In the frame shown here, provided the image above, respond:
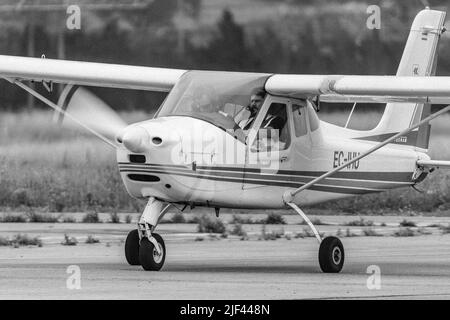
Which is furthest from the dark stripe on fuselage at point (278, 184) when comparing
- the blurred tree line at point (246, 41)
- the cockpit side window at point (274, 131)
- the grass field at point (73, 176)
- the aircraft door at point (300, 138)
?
the blurred tree line at point (246, 41)

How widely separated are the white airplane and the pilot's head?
0.04 feet

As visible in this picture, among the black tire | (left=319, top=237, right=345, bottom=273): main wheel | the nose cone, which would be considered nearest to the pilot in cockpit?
the nose cone

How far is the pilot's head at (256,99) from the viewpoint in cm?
1405

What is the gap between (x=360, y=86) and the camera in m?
14.2

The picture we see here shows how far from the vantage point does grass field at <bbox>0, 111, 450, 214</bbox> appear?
21359 mm

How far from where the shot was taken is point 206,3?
68.6 feet

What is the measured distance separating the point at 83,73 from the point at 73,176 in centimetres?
678

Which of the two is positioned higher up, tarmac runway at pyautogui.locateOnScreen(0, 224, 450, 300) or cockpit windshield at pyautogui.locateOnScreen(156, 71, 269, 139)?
cockpit windshield at pyautogui.locateOnScreen(156, 71, 269, 139)

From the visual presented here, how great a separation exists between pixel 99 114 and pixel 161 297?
12.3ft

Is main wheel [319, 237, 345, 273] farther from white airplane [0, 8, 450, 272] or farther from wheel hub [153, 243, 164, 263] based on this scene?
wheel hub [153, 243, 164, 263]

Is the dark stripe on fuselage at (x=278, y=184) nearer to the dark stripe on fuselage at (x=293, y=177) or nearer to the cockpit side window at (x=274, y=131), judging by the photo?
the dark stripe on fuselage at (x=293, y=177)

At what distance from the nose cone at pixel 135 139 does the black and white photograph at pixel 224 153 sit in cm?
2

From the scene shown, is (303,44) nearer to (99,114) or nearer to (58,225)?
(58,225)
